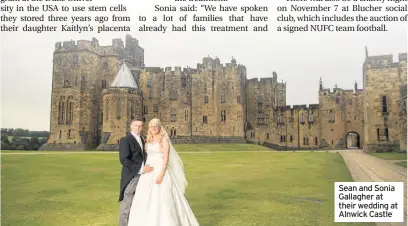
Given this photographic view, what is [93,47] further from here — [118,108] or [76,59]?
[118,108]

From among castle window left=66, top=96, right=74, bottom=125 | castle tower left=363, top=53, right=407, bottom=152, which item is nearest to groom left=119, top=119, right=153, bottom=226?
castle tower left=363, top=53, right=407, bottom=152

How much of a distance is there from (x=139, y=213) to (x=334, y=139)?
4495 centimetres

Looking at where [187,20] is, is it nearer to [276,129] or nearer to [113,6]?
[113,6]

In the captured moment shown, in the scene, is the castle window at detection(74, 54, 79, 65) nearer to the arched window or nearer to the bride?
the arched window

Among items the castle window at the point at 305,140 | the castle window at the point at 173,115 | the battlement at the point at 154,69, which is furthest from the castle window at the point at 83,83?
the castle window at the point at 305,140

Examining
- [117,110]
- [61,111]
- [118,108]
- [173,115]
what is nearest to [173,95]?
[173,115]

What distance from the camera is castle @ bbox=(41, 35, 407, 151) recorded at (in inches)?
1657

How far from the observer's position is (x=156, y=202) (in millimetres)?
6211

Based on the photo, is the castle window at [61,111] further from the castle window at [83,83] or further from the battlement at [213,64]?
the battlement at [213,64]

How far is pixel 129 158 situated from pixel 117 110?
121ft

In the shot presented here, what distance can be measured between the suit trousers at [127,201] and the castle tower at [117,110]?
3530 centimetres

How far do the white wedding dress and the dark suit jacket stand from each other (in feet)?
0.64

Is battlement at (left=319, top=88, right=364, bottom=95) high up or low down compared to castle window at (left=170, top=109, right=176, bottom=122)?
up

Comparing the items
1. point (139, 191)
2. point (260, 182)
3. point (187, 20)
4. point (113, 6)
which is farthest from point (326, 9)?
point (139, 191)
